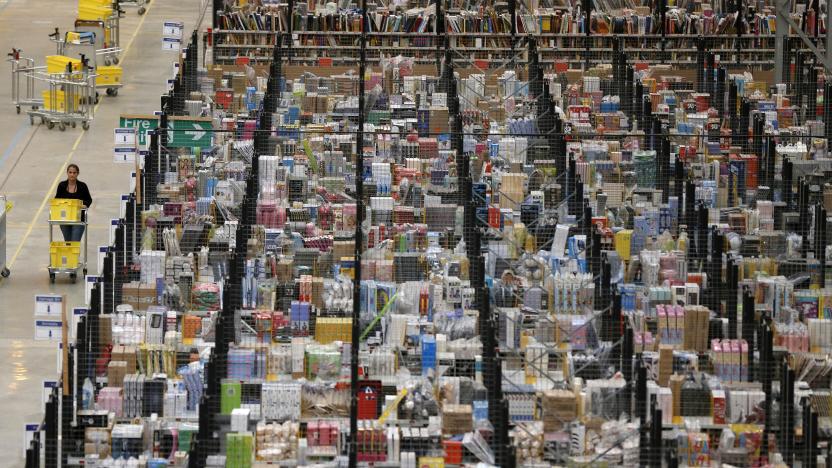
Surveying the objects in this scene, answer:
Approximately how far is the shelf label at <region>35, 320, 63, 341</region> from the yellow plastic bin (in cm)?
2060

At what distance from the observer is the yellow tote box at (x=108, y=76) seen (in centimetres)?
3950

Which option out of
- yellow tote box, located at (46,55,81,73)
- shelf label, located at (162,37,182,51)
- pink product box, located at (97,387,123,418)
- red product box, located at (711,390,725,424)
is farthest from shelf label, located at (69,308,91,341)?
yellow tote box, located at (46,55,81,73)

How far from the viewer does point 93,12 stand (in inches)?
1660

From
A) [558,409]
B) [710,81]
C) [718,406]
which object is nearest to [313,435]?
[558,409]

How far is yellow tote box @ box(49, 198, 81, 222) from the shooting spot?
2934 centimetres

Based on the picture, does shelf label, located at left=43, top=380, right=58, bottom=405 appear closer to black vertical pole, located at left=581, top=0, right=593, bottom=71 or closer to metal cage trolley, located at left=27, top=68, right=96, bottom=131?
metal cage trolley, located at left=27, top=68, right=96, bottom=131

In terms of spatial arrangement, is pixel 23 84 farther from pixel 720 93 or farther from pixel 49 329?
pixel 49 329

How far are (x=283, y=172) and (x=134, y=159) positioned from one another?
70.9 inches

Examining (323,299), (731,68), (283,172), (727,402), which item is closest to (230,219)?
(283,172)

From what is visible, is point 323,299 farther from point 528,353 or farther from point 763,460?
point 763,460

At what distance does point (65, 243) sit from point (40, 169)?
577 centimetres

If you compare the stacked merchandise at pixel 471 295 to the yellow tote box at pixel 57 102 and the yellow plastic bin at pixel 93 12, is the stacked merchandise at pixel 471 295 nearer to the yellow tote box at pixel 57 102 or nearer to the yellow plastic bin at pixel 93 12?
the yellow tote box at pixel 57 102

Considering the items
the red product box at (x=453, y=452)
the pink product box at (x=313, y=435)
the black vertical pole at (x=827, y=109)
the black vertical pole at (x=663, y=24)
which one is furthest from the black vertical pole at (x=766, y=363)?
the black vertical pole at (x=663, y=24)

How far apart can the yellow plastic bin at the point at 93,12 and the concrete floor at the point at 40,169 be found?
3.13 ft
